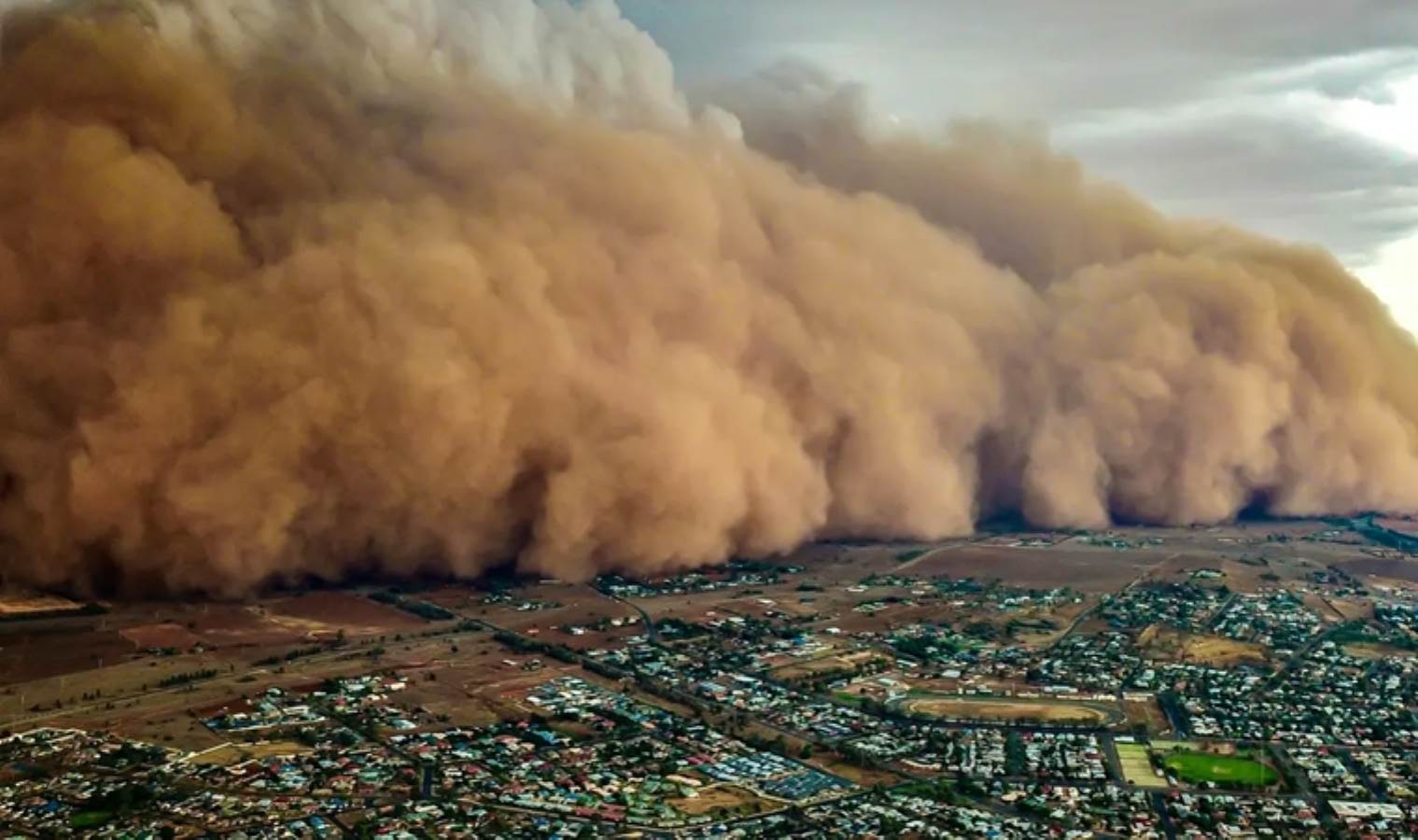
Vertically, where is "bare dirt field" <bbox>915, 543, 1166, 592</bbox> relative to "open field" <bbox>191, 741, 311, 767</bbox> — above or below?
above

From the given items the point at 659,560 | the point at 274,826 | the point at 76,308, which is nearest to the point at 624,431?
the point at 659,560

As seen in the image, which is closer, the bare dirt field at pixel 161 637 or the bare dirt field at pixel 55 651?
the bare dirt field at pixel 55 651

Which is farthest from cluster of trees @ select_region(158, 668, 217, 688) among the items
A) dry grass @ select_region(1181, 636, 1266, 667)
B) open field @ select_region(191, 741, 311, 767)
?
dry grass @ select_region(1181, 636, 1266, 667)

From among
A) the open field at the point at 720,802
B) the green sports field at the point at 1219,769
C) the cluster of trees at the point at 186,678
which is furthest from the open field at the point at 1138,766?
the cluster of trees at the point at 186,678

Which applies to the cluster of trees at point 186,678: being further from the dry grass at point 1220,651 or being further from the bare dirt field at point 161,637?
the dry grass at point 1220,651

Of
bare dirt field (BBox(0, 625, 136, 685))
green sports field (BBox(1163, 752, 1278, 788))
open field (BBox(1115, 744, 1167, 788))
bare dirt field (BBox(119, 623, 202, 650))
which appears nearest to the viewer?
open field (BBox(1115, 744, 1167, 788))

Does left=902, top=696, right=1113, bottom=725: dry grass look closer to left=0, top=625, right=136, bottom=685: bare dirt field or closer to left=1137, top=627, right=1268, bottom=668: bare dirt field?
left=1137, top=627, right=1268, bottom=668: bare dirt field
